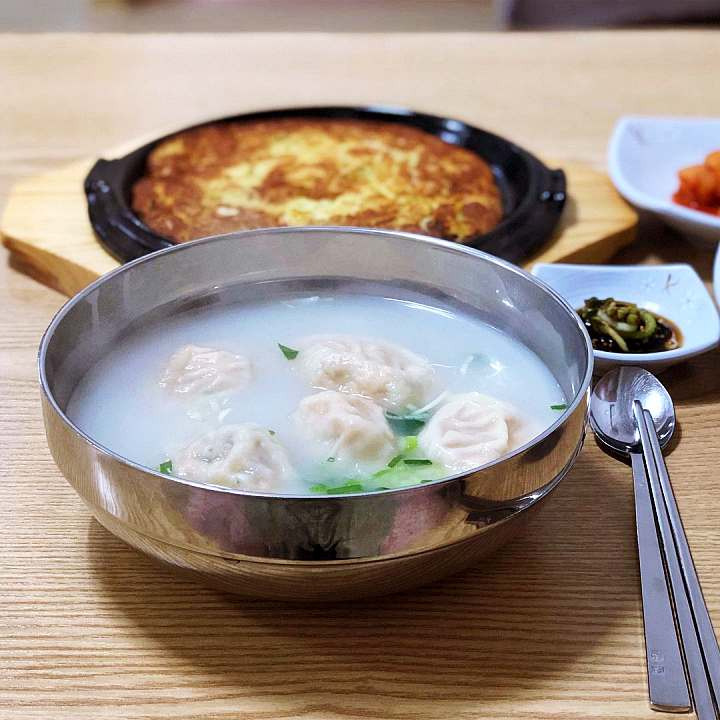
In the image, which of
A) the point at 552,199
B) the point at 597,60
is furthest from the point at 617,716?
the point at 597,60

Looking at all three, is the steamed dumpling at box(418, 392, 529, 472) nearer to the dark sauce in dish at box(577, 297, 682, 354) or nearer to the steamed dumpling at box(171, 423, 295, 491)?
the steamed dumpling at box(171, 423, 295, 491)

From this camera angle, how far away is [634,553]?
1241 mm

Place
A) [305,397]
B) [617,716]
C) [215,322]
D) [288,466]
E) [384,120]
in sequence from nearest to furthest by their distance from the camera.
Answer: [617,716], [288,466], [305,397], [215,322], [384,120]

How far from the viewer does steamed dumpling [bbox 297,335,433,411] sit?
1.30 metres

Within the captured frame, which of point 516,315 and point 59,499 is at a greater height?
Result: point 516,315

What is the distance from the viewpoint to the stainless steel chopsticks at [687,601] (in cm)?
98

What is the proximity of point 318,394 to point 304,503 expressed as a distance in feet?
1.11

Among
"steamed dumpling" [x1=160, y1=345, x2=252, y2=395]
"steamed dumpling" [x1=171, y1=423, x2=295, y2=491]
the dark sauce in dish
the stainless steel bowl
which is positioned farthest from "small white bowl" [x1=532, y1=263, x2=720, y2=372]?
"steamed dumpling" [x1=171, y1=423, x2=295, y2=491]

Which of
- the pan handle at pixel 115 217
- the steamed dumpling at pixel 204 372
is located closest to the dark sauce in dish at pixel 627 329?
the steamed dumpling at pixel 204 372

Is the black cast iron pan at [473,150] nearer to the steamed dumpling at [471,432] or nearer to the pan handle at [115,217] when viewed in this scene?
the pan handle at [115,217]

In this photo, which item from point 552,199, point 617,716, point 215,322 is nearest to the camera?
point 617,716

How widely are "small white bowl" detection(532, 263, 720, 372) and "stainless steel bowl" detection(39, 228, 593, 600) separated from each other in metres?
0.43

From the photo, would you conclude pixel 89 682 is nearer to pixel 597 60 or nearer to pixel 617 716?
pixel 617 716

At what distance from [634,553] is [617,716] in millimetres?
269
